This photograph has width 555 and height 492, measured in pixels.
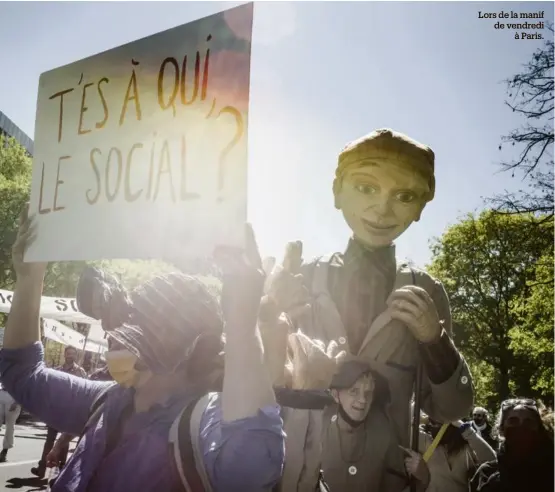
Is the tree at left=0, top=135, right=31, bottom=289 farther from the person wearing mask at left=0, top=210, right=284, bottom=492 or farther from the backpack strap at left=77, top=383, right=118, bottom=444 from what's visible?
the backpack strap at left=77, top=383, right=118, bottom=444

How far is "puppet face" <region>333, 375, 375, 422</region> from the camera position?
1.79 metres

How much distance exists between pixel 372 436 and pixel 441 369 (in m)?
0.32

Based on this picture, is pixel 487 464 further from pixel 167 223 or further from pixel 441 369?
pixel 167 223

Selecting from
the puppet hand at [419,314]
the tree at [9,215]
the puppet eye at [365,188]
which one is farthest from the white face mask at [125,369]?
the tree at [9,215]

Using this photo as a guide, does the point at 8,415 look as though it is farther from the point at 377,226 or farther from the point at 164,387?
the point at 377,226

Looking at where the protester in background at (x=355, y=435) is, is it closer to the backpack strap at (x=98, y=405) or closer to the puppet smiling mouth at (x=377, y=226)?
the puppet smiling mouth at (x=377, y=226)

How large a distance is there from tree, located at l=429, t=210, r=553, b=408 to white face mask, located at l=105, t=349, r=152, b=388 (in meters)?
11.4

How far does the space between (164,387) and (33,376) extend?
52cm

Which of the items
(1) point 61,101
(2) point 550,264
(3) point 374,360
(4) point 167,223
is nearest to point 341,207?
(3) point 374,360

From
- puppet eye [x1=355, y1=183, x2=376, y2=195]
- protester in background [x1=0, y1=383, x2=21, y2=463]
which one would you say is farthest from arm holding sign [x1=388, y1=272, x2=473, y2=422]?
protester in background [x1=0, y1=383, x2=21, y2=463]

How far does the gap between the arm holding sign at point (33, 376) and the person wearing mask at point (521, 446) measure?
234 centimetres

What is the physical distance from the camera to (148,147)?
167 centimetres

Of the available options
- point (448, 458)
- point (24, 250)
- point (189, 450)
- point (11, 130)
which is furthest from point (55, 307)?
point (11, 130)

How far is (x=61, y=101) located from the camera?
196 cm
